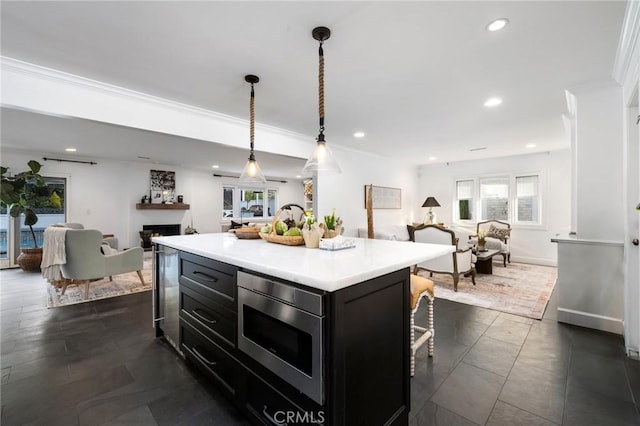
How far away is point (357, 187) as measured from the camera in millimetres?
5934

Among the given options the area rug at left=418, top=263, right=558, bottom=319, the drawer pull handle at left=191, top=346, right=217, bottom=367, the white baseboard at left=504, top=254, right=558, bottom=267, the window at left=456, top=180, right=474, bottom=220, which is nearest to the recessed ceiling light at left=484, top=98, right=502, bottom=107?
the area rug at left=418, top=263, right=558, bottom=319

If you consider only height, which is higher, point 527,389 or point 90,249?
point 90,249

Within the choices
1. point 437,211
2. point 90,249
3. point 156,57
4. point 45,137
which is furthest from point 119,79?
point 437,211

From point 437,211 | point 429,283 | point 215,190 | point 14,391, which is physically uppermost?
point 215,190

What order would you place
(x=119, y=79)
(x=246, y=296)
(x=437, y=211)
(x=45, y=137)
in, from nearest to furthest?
(x=246, y=296) < (x=119, y=79) < (x=45, y=137) < (x=437, y=211)

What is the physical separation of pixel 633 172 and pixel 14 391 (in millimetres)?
4955

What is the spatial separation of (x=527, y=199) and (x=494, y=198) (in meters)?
0.66

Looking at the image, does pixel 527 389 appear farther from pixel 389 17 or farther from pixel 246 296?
pixel 389 17

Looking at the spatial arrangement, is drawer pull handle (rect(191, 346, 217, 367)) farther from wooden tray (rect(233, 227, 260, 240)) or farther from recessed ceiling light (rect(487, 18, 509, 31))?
recessed ceiling light (rect(487, 18, 509, 31))

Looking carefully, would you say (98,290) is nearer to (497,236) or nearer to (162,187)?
(162,187)

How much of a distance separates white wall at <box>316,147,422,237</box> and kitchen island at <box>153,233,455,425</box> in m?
3.43

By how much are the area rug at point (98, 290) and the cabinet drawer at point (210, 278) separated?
269 centimetres

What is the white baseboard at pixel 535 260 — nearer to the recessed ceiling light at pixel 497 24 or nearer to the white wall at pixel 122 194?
the recessed ceiling light at pixel 497 24

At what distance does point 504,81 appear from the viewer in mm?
2740
